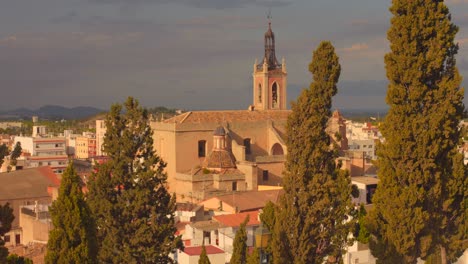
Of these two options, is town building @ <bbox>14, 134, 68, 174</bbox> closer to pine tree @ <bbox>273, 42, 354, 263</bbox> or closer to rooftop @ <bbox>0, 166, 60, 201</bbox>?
rooftop @ <bbox>0, 166, 60, 201</bbox>

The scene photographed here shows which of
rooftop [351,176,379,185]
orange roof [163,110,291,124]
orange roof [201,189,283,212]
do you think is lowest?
orange roof [201,189,283,212]

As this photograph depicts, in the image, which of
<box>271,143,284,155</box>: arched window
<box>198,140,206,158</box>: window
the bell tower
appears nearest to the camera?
<box>198,140,206,158</box>: window

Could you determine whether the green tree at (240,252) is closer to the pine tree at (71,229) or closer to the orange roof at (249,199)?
the pine tree at (71,229)

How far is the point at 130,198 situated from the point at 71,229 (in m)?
3.73

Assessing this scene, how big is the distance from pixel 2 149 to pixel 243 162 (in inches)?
1055

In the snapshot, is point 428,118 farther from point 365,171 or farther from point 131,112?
point 365,171

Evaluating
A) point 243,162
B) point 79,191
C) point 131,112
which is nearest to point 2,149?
point 79,191

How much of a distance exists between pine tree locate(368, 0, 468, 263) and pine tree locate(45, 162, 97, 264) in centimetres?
748

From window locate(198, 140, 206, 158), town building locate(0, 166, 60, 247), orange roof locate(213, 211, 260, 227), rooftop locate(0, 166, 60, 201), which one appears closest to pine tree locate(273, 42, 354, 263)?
orange roof locate(213, 211, 260, 227)

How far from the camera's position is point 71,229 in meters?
14.5

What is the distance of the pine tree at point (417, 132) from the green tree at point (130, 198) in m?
5.54

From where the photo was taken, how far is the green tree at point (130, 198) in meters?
18.0

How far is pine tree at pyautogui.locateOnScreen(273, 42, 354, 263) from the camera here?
17516 millimetres

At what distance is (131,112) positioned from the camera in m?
18.6
